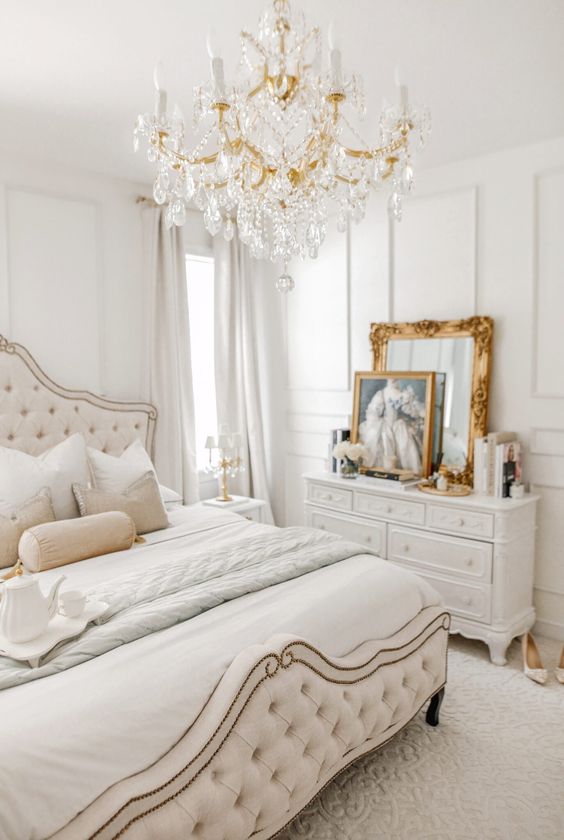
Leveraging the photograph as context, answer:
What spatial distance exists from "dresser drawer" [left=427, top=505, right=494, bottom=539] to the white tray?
2007 mm

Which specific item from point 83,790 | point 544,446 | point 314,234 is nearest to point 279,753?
point 83,790

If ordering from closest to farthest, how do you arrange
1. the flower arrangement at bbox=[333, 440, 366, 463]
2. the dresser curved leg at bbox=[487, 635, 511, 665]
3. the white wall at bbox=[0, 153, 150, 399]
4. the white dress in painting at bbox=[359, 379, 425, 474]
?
the dresser curved leg at bbox=[487, 635, 511, 665], the white wall at bbox=[0, 153, 150, 399], the white dress in painting at bbox=[359, 379, 425, 474], the flower arrangement at bbox=[333, 440, 366, 463]

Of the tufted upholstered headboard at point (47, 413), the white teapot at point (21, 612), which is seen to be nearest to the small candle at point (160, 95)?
the white teapot at point (21, 612)

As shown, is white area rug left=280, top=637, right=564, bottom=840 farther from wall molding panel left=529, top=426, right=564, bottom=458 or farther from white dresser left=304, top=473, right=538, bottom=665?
wall molding panel left=529, top=426, right=564, bottom=458

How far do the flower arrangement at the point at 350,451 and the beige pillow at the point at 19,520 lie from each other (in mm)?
1819

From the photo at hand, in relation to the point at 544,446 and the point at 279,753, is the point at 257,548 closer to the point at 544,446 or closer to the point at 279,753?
the point at 279,753

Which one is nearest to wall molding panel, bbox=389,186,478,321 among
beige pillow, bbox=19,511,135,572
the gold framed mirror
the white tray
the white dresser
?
the gold framed mirror

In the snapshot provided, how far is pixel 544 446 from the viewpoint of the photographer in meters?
3.46

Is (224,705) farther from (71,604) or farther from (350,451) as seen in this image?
(350,451)

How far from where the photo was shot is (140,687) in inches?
65.5

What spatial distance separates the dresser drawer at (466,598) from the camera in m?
3.24

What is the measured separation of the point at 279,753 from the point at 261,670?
0.81ft

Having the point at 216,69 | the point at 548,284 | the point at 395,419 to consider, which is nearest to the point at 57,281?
the point at 216,69

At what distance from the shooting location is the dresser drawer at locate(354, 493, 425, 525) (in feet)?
11.6
